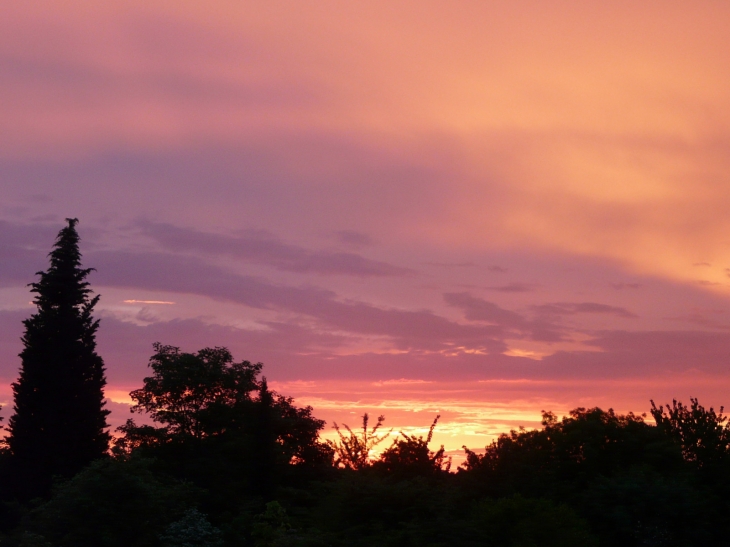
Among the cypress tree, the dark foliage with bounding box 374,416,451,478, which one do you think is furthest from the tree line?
the cypress tree

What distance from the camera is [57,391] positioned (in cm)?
5241

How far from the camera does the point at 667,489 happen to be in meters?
18.7

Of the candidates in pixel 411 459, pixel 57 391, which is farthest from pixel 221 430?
pixel 411 459

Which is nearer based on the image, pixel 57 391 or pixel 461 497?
pixel 461 497

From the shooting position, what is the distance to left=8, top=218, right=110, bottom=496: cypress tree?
5088 centimetres

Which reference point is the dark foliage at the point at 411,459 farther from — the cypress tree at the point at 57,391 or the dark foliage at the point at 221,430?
the cypress tree at the point at 57,391

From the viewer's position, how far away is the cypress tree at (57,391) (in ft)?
167

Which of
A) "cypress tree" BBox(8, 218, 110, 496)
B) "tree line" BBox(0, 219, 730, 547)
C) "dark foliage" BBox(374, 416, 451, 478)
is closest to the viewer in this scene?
"tree line" BBox(0, 219, 730, 547)

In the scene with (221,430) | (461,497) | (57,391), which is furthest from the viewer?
(57,391)

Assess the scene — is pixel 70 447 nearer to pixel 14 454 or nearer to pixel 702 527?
pixel 14 454

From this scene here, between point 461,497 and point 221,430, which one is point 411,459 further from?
point 221,430

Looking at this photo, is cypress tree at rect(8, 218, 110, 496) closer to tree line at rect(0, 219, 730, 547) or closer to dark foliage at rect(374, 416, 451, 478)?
tree line at rect(0, 219, 730, 547)

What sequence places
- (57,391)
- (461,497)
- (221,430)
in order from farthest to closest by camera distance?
(57,391) → (221,430) → (461,497)

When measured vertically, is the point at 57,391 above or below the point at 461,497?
above
